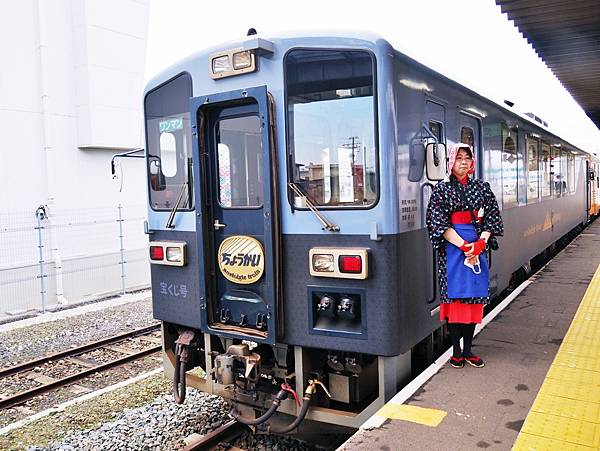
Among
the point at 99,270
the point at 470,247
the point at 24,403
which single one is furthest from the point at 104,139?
the point at 470,247

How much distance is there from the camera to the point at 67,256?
13227 millimetres

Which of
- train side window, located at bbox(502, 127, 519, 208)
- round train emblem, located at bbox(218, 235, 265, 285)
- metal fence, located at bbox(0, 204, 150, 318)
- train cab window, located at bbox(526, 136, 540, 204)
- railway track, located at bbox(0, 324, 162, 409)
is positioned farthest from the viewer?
metal fence, located at bbox(0, 204, 150, 318)

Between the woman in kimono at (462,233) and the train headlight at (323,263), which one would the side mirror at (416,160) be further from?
the train headlight at (323,263)

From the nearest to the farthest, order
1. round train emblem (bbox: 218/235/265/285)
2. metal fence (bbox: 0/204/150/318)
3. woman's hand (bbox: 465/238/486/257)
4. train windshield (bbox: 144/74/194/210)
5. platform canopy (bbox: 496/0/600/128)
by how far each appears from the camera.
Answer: woman's hand (bbox: 465/238/486/257)
round train emblem (bbox: 218/235/265/285)
train windshield (bbox: 144/74/194/210)
platform canopy (bbox: 496/0/600/128)
metal fence (bbox: 0/204/150/318)

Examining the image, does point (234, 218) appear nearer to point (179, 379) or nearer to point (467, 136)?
point (179, 379)

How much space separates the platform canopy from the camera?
7.17 m

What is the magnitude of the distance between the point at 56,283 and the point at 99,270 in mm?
1207

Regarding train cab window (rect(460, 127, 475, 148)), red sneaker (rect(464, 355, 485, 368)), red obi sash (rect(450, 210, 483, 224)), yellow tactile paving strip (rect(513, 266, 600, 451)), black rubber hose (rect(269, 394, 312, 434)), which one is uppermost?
train cab window (rect(460, 127, 475, 148))

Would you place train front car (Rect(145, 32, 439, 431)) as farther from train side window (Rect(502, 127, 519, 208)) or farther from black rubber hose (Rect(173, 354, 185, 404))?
train side window (Rect(502, 127, 519, 208))

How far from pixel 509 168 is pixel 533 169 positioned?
1939 mm

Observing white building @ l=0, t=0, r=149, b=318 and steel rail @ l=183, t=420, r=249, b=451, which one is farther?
white building @ l=0, t=0, r=149, b=318

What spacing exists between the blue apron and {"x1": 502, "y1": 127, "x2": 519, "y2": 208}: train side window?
2696mm

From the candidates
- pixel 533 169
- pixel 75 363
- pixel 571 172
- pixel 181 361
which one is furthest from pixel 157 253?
pixel 571 172

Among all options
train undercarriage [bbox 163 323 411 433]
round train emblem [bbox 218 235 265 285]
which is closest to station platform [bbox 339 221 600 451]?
train undercarriage [bbox 163 323 411 433]
